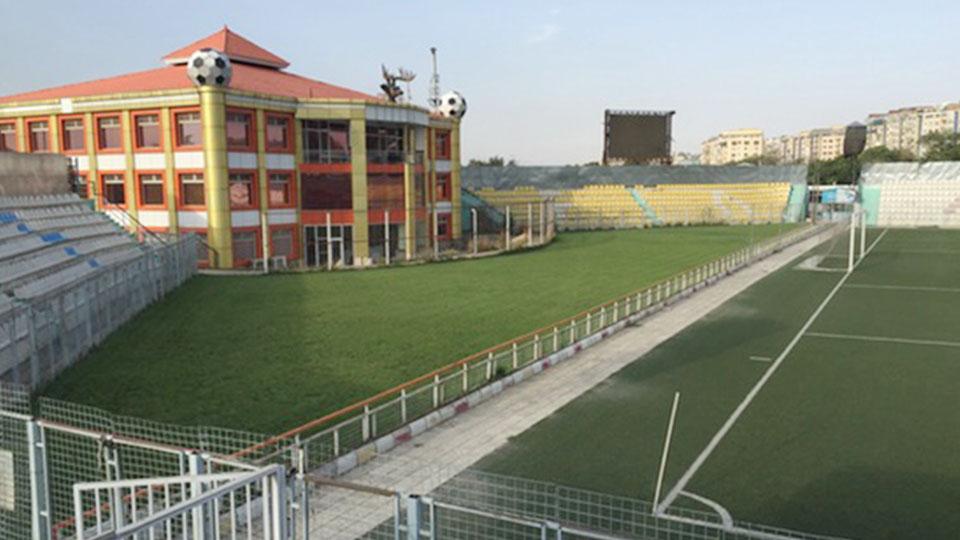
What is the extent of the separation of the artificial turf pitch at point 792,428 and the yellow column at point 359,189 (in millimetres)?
24320

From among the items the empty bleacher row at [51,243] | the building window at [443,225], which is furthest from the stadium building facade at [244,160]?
the empty bleacher row at [51,243]

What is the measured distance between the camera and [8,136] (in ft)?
154

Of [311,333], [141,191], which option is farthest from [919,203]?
[311,333]

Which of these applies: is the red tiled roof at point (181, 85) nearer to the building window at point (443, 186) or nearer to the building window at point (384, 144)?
the building window at point (384, 144)

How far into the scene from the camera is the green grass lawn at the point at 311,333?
1720cm

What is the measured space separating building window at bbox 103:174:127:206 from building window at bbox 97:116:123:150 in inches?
68.7

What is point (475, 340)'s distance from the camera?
23688mm

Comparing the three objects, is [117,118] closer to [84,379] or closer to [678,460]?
[84,379]

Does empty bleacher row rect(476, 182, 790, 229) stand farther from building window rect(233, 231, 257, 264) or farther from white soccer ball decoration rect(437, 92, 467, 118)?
building window rect(233, 231, 257, 264)

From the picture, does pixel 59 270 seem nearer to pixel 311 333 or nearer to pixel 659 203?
pixel 311 333

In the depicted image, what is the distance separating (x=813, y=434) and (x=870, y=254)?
3992 centimetres

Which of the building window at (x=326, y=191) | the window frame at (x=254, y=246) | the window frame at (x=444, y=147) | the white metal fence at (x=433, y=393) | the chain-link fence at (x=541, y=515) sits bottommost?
the chain-link fence at (x=541, y=515)

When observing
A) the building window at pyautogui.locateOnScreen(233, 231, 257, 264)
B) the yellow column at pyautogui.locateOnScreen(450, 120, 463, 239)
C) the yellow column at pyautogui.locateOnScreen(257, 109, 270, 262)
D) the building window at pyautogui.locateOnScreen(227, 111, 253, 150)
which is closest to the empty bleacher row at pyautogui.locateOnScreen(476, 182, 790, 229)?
the yellow column at pyautogui.locateOnScreen(450, 120, 463, 239)

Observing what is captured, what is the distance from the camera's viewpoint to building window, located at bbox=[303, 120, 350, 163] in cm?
4625
